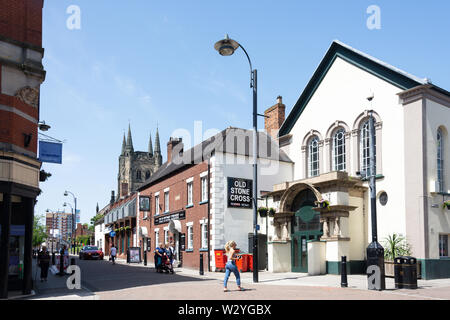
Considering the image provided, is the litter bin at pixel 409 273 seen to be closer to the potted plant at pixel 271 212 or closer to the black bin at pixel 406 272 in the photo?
the black bin at pixel 406 272

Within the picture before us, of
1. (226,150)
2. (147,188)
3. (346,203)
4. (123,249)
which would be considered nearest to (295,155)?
(226,150)

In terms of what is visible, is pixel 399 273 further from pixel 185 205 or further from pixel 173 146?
pixel 173 146

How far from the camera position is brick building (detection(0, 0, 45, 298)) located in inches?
528

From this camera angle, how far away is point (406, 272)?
14.6m

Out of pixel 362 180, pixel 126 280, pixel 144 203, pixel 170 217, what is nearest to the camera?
pixel 126 280

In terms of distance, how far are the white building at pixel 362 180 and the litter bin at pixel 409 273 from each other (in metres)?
4.77

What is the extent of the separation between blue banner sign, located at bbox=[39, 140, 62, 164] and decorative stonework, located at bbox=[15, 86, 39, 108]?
73.0 inches

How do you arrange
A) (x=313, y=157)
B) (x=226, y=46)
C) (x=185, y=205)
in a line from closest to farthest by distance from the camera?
(x=226, y=46)
(x=313, y=157)
(x=185, y=205)

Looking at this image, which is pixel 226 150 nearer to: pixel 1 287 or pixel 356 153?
pixel 356 153

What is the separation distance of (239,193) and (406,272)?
12.5 metres

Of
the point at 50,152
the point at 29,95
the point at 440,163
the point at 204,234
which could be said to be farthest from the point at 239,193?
the point at 29,95

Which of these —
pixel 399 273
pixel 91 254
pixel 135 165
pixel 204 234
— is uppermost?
pixel 135 165

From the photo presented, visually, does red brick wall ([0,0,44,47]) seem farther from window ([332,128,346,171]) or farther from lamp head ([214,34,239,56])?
window ([332,128,346,171])

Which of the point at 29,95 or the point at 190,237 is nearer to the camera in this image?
the point at 29,95
